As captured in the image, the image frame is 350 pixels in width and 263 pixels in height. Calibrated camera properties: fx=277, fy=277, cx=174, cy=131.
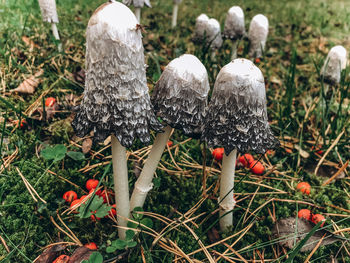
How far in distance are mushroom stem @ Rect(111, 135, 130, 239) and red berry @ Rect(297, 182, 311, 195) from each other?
68.1 inches

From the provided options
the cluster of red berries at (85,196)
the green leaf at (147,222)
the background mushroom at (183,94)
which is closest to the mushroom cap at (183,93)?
the background mushroom at (183,94)

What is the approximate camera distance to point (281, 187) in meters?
2.84

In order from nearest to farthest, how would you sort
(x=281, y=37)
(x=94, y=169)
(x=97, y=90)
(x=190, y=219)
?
(x=97, y=90)
(x=190, y=219)
(x=94, y=169)
(x=281, y=37)

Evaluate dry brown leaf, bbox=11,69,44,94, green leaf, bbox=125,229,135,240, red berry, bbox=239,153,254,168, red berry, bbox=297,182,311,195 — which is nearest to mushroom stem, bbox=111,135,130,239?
green leaf, bbox=125,229,135,240

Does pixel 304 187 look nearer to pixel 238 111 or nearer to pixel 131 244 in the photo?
pixel 238 111

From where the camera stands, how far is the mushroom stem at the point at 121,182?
1912 mm

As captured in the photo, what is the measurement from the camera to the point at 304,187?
2.77 meters

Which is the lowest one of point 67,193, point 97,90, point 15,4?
point 67,193

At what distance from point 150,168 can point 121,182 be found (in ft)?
0.86

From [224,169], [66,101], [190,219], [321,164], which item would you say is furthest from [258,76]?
[66,101]

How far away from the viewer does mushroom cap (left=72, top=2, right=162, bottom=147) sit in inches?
58.4

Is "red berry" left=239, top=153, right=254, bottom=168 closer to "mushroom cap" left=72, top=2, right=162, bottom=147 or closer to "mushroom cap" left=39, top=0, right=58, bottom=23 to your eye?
"mushroom cap" left=72, top=2, right=162, bottom=147

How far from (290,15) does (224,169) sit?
609 cm

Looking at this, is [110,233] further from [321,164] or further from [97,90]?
[321,164]
